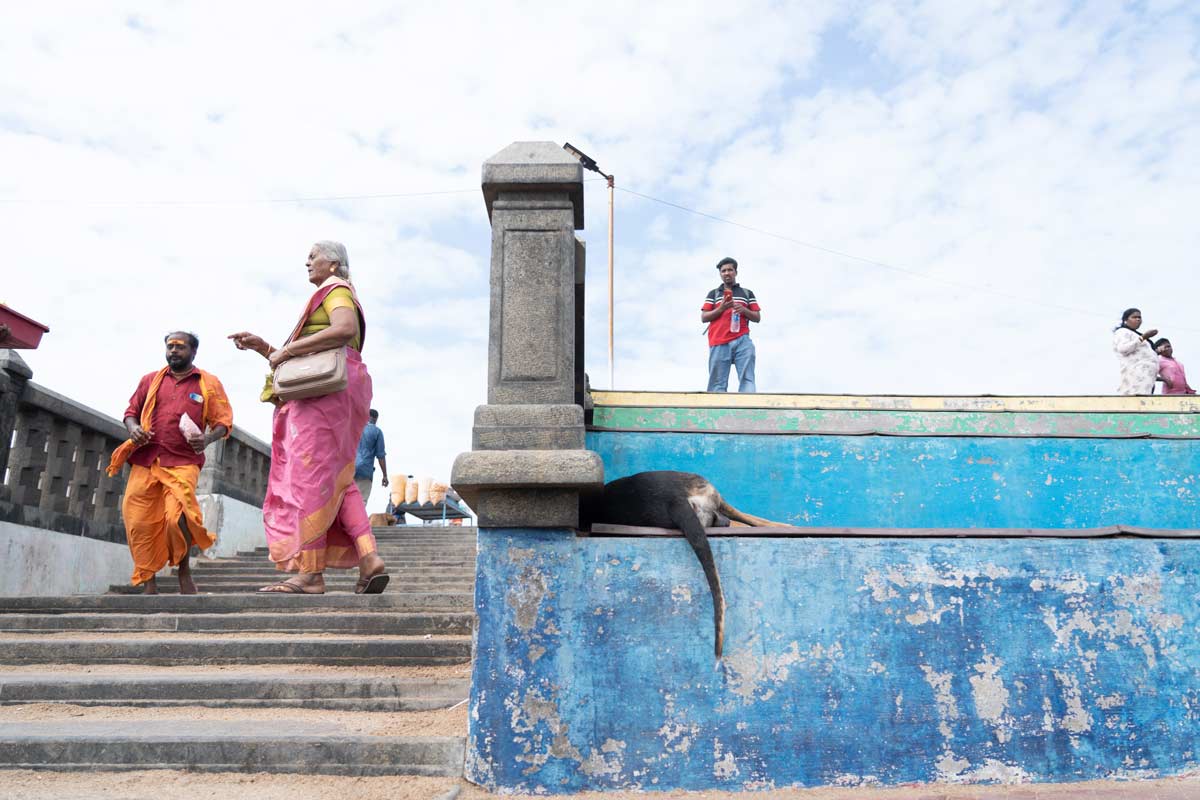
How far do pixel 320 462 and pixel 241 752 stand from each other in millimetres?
1954

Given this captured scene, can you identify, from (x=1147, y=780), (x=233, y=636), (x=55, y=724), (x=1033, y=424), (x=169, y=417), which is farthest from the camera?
(x=169, y=417)

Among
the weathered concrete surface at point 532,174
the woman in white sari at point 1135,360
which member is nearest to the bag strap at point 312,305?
the weathered concrete surface at point 532,174

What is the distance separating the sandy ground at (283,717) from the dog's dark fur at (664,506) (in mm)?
957

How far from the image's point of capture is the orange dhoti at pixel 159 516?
627cm

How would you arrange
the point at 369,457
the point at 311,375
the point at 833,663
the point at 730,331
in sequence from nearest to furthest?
the point at 833,663 < the point at 311,375 < the point at 730,331 < the point at 369,457

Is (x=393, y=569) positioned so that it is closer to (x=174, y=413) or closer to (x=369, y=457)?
(x=174, y=413)

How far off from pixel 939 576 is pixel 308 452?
324 centimetres

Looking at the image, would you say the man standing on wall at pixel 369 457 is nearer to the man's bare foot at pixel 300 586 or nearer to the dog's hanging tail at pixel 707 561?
the man's bare foot at pixel 300 586

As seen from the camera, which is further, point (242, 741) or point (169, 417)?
point (169, 417)

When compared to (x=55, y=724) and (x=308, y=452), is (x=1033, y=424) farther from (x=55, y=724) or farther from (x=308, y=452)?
(x=55, y=724)

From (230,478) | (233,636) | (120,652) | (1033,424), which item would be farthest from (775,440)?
(230,478)

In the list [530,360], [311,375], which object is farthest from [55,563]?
[530,360]

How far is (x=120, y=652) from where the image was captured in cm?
476

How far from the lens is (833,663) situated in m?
3.25
